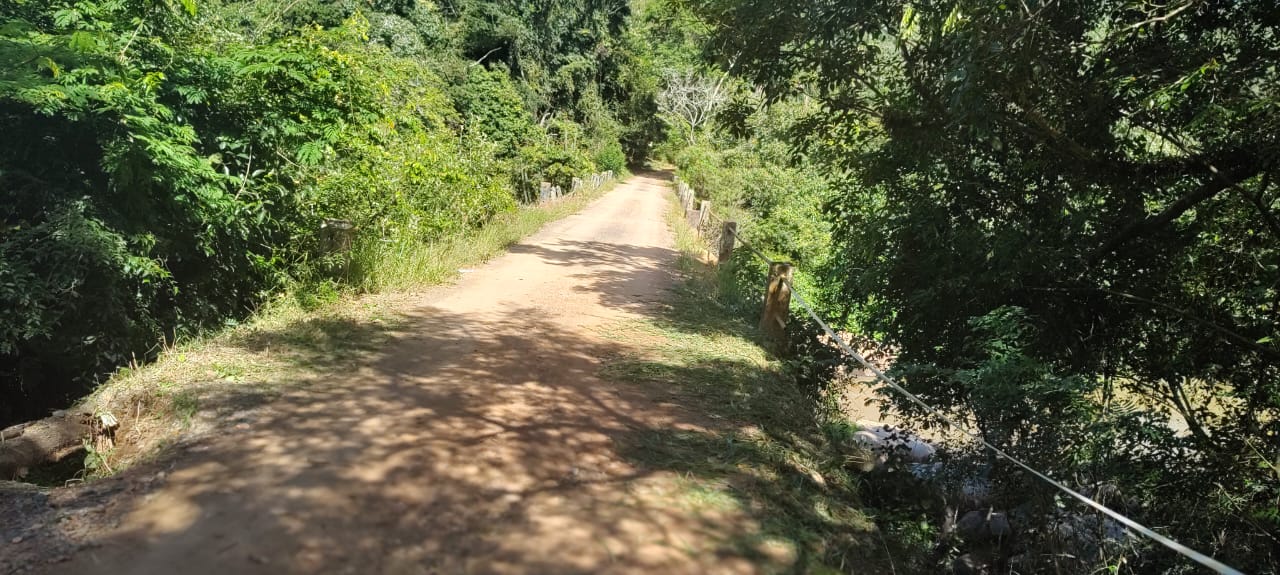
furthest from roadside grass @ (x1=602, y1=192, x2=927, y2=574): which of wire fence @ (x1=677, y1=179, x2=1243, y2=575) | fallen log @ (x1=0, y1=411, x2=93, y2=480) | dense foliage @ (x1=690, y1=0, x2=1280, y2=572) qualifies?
fallen log @ (x1=0, y1=411, x2=93, y2=480)

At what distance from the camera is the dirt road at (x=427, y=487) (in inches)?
132

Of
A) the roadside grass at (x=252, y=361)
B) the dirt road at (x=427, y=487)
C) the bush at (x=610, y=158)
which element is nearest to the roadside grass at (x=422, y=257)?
the roadside grass at (x=252, y=361)

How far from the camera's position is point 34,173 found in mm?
6031

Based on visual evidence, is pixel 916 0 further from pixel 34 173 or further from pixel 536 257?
pixel 536 257

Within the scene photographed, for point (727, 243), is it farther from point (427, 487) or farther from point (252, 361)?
point (427, 487)

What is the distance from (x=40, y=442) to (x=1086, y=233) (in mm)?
7972

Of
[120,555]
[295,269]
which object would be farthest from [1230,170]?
[295,269]

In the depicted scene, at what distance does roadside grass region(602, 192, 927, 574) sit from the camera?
4.18m

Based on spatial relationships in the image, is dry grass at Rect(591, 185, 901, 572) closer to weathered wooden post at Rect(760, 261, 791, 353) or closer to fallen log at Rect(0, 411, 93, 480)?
weathered wooden post at Rect(760, 261, 791, 353)

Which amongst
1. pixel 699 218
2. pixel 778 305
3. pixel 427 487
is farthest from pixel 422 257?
pixel 699 218

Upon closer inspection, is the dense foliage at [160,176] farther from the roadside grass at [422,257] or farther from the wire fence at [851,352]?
the wire fence at [851,352]

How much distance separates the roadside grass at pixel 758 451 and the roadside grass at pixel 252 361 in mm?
2474

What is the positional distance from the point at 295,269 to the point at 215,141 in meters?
1.56

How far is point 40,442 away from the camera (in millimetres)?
4555
